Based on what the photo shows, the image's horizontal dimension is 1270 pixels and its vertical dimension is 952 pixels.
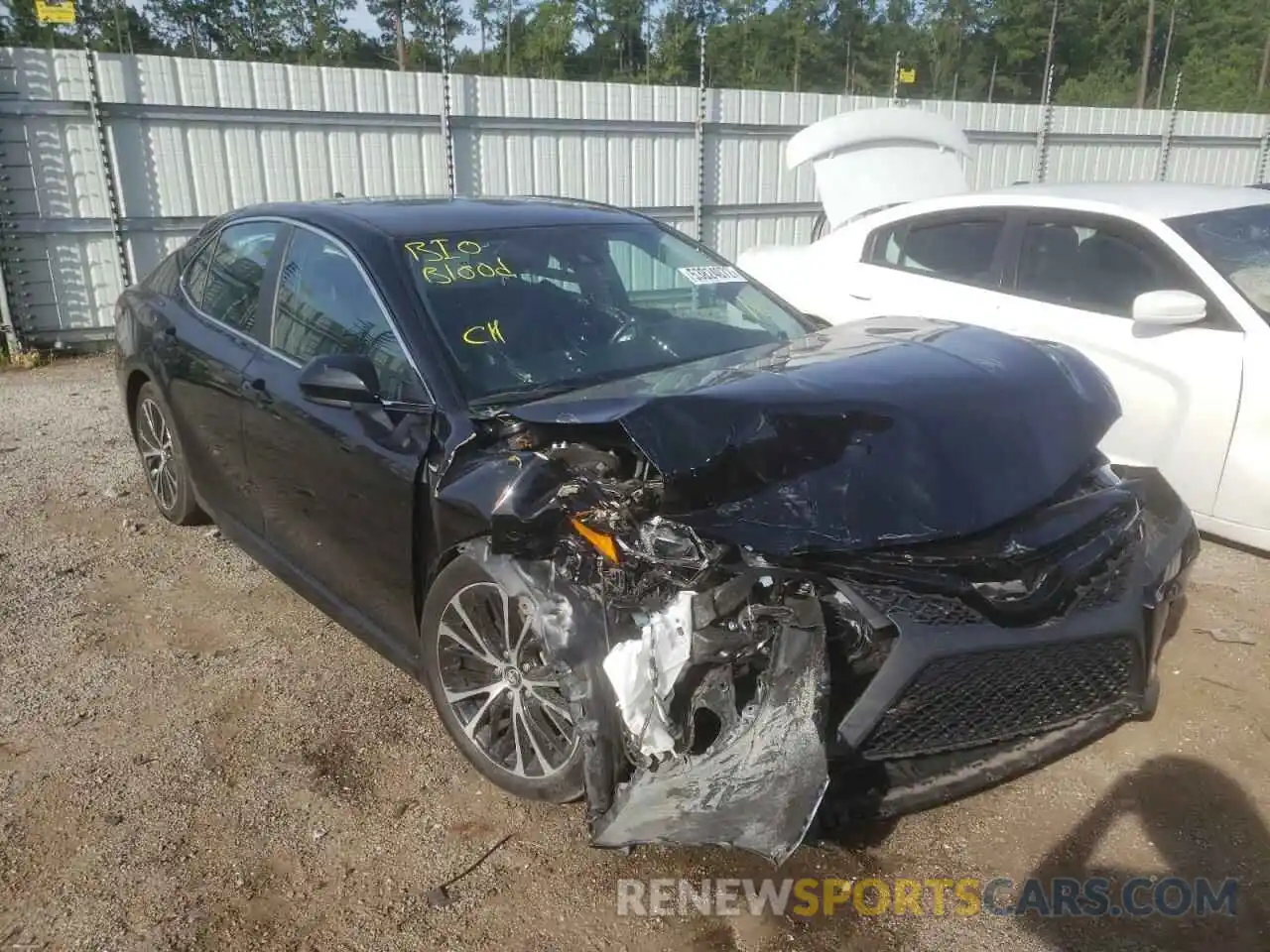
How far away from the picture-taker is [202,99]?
29.5ft

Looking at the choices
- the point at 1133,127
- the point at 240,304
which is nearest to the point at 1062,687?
the point at 240,304

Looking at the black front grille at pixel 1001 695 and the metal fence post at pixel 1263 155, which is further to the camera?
the metal fence post at pixel 1263 155

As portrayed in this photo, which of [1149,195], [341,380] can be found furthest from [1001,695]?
[1149,195]

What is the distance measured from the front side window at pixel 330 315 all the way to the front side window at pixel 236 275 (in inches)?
9.0

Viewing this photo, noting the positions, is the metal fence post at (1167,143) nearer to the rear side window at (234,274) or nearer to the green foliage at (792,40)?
the rear side window at (234,274)

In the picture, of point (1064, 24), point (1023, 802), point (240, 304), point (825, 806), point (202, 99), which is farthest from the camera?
point (1064, 24)

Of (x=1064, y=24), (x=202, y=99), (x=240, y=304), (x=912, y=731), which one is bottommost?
(x=912, y=731)

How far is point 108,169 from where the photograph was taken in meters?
8.76

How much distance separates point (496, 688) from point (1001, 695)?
→ 4.48 feet

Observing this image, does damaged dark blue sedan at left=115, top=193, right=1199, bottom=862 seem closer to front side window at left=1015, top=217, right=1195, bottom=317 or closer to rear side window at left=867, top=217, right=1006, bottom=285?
front side window at left=1015, top=217, right=1195, bottom=317

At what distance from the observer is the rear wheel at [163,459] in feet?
14.9

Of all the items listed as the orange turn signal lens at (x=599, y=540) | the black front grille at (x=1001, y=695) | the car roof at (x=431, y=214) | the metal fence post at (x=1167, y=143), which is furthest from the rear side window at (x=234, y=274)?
the metal fence post at (x=1167, y=143)

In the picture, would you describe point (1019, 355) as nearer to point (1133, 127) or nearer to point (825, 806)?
point (825, 806)

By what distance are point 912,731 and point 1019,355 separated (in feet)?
4.82
